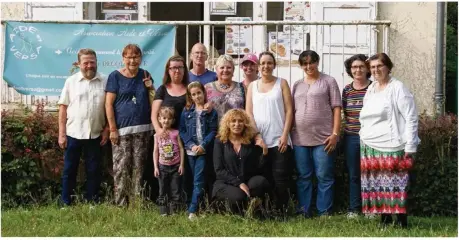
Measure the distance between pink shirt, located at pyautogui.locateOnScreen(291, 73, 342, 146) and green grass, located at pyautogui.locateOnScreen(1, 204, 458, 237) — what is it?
0.75m

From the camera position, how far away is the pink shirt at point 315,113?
21.5 ft

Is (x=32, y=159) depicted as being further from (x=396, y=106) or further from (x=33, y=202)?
(x=396, y=106)

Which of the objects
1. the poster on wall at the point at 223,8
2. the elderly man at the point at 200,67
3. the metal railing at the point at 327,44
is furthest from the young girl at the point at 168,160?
the poster on wall at the point at 223,8

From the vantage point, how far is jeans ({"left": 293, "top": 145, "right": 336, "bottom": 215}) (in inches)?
260

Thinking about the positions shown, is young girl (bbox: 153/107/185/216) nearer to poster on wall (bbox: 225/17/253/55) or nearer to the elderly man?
the elderly man

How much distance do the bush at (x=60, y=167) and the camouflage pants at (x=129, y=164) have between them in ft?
0.85

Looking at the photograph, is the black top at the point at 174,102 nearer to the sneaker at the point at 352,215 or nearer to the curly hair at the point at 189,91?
the curly hair at the point at 189,91

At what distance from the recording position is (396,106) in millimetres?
6023

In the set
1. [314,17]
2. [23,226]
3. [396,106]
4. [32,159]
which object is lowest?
[23,226]

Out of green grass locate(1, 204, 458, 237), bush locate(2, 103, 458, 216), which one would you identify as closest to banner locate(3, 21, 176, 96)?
bush locate(2, 103, 458, 216)

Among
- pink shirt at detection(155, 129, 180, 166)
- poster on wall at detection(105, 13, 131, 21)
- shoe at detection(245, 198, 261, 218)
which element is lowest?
shoe at detection(245, 198, 261, 218)

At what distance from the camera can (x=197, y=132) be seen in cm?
652

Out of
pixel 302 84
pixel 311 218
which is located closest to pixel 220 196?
pixel 311 218

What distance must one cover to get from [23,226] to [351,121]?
315 centimetres
